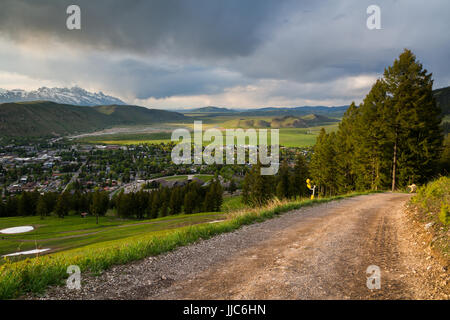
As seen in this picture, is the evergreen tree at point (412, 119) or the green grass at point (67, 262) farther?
the evergreen tree at point (412, 119)

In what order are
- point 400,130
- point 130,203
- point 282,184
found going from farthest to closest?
point 130,203 → point 282,184 → point 400,130

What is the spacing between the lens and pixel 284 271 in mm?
4902

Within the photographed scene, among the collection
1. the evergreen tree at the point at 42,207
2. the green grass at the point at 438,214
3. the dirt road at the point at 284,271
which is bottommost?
the evergreen tree at the point at 42,207

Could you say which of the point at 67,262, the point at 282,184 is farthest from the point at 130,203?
the point at 67,262

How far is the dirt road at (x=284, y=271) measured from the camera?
4.05 metres

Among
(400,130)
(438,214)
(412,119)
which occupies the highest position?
(412,119)

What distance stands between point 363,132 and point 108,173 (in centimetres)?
14083

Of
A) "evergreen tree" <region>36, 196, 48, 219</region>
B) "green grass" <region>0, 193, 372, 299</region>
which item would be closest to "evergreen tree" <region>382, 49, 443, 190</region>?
"green grass" <region>0, 193, 372, 299</region>

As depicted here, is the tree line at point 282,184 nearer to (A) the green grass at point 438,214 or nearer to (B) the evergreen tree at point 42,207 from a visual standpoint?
(A) the green grass at point 438,214

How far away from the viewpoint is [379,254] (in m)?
5.76

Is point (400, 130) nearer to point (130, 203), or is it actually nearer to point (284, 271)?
point (284, 271)

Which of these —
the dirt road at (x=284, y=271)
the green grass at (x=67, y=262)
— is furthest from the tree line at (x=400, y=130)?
the green grass at (x=67, y=262)
